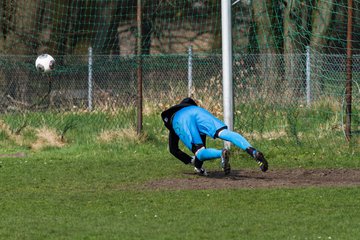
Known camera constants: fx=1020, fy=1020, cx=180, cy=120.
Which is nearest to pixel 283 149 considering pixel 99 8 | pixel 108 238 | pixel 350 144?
pixel 350 144

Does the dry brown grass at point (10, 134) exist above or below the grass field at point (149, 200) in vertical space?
above

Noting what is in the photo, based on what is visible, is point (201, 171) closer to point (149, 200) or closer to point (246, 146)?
point (246, 146)

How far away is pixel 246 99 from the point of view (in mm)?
17250

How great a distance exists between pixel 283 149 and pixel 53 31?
35.4ft

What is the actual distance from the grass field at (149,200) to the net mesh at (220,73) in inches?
29.8

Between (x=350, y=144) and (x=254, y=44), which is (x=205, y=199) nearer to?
(x=350, y=144)

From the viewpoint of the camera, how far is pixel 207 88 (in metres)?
20.2

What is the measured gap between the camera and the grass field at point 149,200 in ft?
30.0

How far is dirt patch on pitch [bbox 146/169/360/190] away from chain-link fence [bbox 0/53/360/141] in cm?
266

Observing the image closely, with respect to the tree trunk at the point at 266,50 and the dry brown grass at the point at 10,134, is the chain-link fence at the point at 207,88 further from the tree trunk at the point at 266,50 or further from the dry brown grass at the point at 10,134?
the dry brown grass at the point at 10,134

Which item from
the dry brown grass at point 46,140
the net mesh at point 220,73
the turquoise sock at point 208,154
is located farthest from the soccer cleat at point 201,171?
the dry brown grass at point 46,140

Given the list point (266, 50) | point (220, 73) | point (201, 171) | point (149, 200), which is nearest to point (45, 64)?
point (266, 50)

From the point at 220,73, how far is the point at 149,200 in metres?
10.0

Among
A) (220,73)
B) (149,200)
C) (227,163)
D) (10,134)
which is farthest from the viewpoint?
(220,73)
